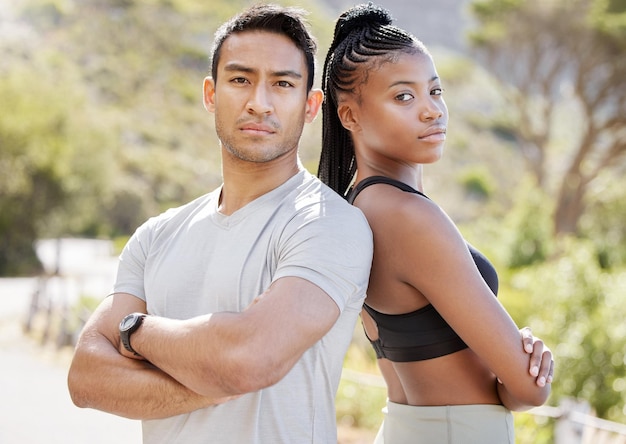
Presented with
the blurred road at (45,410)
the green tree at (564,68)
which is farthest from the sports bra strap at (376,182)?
the green tree at (564,68)

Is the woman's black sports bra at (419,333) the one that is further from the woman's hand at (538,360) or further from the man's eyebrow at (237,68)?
the man's eyebrow at (237,68)

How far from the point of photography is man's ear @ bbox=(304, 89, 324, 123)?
210cm

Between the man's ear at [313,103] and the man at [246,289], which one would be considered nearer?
the man at [246,289]

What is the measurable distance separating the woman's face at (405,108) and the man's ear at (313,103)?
0.10 metres

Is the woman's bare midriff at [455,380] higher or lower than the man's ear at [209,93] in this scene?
lower

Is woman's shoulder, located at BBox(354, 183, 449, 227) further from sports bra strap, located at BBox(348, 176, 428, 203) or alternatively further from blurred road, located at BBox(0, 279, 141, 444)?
blurred road, located at BBox(0, 279, 141, 444)

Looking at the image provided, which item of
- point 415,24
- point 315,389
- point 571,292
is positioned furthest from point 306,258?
point 415,24

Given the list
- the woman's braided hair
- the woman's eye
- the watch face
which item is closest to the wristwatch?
the watch face

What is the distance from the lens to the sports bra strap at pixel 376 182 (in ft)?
6.73

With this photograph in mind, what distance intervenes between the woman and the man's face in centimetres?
19

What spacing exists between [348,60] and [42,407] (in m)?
7.51

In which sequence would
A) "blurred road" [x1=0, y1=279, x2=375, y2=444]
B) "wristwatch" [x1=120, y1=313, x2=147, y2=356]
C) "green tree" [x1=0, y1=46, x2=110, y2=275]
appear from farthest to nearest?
"green tree" [x1=0, y1=46, x2=110, y2=275] < "blurred road" [x1=0, y1=279, x2=375, y2=444] < "wristwatch" [x1=120, y1=313, x2=147, y2=356]

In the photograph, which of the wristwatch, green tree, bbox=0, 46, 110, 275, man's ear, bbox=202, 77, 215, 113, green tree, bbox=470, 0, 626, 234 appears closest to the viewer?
the wristwatch

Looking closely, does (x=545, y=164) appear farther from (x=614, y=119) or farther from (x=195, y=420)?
(x=195, y=420)
